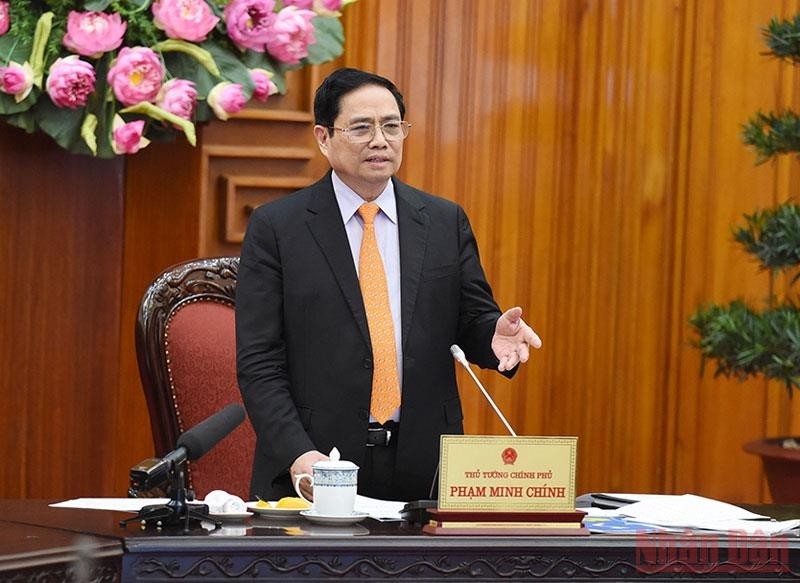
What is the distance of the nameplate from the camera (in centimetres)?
203

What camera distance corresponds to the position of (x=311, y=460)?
2467 millimetres

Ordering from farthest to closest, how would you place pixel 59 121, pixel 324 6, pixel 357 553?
pixel 324 6, pixel 59 121, pixel 357 553

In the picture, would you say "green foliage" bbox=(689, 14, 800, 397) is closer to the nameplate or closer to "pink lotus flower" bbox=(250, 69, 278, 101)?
"pink lotus flower" bbox=(250, 69, 278, 101)

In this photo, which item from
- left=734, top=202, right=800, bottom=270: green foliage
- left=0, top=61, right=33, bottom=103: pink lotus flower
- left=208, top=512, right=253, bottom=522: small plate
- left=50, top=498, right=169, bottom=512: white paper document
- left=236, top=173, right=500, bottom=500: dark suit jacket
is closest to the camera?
left=208, top=512, right=253, bottom=522: small plate

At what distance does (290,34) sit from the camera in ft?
10.6

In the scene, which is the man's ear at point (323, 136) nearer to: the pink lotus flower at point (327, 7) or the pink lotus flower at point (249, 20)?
the pink lotus flower at point (249, 20)

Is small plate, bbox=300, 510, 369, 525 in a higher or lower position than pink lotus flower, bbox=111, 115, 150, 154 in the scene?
lower

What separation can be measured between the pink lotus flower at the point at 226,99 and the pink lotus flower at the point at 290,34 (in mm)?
137

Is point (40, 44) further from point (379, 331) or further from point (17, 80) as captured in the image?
point (379, 331)

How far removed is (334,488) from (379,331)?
551 millimetres

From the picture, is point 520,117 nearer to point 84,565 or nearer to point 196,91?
point 196,91

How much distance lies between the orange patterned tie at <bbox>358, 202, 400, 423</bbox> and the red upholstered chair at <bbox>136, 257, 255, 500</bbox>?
0.41 metres

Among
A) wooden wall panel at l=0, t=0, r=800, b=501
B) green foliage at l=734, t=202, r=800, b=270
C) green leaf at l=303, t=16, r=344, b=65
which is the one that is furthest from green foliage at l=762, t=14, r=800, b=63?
green leaf at l=303, t=16, r=344, b=65

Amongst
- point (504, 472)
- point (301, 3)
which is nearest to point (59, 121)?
point (301, 3)
